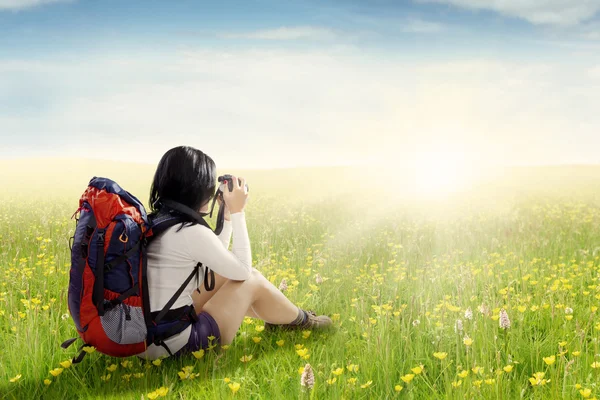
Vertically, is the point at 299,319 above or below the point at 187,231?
below

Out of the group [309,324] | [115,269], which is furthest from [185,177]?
[309,324]

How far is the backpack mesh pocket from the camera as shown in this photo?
346 centimetres

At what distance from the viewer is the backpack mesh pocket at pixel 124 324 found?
3.46 m

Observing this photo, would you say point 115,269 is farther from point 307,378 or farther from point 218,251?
point 307,378

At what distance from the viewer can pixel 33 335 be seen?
4.20 metres

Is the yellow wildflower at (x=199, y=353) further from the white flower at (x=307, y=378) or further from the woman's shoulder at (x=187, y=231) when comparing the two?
the white flower at (x=307, y=378)

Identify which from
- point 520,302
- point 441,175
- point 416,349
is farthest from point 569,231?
point 441,175

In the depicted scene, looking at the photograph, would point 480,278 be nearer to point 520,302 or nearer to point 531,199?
point 520,302

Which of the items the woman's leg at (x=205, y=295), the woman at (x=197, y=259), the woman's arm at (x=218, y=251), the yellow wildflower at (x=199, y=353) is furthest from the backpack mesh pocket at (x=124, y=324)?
the woman's leg at (x=205, y=295)

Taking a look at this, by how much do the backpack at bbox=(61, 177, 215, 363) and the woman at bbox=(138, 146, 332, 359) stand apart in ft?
0.28

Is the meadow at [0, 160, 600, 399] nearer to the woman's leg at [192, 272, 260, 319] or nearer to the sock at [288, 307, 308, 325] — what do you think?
the sock at [288, 307, 308, 325]

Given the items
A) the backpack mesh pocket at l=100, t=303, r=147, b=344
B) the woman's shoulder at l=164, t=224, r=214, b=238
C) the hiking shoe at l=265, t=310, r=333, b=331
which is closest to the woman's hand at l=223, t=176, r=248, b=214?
the woman's shoulder at l=164, t=224, r=214, b=238

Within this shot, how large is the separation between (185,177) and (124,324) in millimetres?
1052

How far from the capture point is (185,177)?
3.58m
